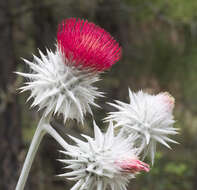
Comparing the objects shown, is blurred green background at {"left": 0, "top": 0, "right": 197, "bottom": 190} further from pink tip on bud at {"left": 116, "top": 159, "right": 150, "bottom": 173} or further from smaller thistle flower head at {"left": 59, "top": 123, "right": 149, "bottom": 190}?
pink tip on bud at {"left": 116, "top": 159, "right": 150, "bottom": 173}

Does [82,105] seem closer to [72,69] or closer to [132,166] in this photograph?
[72,69]

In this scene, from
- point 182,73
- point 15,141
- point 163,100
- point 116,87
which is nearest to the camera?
point 163,100

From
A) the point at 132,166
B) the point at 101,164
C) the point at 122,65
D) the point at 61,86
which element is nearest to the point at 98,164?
the point at 101,164

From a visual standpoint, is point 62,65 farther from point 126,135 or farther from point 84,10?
point 84,10

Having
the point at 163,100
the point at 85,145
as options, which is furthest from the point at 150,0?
the point at 85,145

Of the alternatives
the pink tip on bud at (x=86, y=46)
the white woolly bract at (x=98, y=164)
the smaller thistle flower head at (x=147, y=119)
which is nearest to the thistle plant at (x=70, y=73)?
the pink tip on bud at (x=86, y=46)

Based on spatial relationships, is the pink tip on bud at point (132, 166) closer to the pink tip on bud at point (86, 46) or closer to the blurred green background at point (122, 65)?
the pink tip on bud at point (86, 46)
